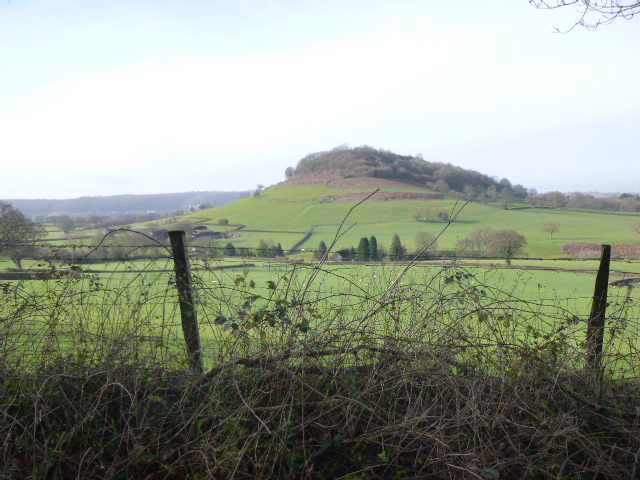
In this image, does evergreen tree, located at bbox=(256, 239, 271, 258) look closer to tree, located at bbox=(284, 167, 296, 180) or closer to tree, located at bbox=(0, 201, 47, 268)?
tree, located at bbox=(0, 201, 47, 268)

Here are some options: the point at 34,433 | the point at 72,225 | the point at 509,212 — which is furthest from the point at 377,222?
the point at 34,433

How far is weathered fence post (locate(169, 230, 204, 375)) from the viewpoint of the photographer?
3.83 metres

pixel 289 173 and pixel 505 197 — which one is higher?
pixel 289 173

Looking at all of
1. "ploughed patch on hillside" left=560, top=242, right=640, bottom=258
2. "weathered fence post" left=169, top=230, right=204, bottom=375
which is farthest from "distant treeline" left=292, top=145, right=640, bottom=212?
"weathered fence post" left=169, top=230, right=204, bottom=375

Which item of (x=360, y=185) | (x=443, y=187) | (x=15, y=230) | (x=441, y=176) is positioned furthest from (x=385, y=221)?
(x=15, y=230)

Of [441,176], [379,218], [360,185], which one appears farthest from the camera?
[360,185]

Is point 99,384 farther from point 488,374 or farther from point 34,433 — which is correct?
point 488,374

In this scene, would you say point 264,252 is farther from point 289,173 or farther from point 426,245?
point 289,173

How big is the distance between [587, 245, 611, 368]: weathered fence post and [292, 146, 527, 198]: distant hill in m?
26.5

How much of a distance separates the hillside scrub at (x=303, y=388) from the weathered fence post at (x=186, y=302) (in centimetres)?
9

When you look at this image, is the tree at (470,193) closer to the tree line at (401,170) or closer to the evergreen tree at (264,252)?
the tree line at (401,170)

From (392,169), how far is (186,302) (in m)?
49.5

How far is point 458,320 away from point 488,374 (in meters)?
0.48

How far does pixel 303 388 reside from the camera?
129 inches
